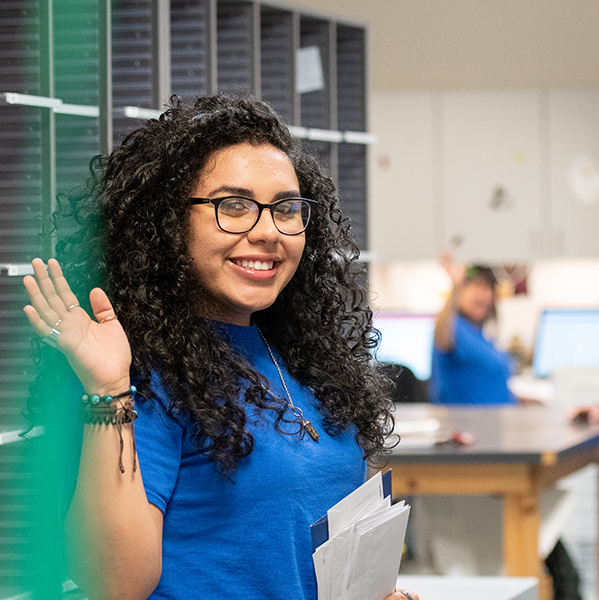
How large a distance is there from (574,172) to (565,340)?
1.02 meters

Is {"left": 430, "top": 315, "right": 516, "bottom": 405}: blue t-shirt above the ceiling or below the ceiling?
below

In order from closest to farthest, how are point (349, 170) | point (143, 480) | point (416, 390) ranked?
point (143, 480)
point (349, 170)
point (416, 390)

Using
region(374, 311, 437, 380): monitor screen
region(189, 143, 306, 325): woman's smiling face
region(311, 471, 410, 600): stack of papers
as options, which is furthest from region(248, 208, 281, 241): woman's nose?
region(374, 311, 437, 380): monitor screen

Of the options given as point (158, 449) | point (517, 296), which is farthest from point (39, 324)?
point (517, 296)

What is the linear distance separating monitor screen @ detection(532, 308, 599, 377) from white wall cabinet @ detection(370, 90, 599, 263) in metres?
0.38

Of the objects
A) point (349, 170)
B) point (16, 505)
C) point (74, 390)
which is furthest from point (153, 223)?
point (349, 170)

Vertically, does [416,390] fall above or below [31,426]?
below

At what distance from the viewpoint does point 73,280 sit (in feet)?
3.21

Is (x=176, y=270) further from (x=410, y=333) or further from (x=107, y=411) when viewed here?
(x=410, y=333)

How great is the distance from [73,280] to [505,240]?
14.0 ft

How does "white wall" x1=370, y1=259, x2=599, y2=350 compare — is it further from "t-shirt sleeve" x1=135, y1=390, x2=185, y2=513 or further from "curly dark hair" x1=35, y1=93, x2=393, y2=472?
"t-shirt sleeve" x1=135, y1=390, x2=185, y2=513

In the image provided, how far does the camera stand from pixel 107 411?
769mm

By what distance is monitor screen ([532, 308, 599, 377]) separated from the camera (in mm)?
4863

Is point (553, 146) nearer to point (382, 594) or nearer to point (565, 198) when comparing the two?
point (565, 198)
